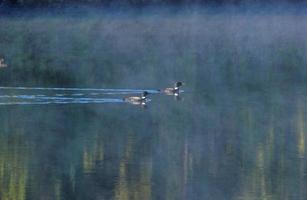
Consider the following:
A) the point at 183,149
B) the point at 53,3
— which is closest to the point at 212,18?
the point at 53,3

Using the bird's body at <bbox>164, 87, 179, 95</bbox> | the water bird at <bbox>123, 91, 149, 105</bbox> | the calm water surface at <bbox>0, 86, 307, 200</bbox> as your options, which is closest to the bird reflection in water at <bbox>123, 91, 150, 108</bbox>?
the water bird at <bbox>123, 91, 149, 105</bbox>

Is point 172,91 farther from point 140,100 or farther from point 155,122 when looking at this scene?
point 155,122

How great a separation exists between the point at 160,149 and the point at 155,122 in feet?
5.14

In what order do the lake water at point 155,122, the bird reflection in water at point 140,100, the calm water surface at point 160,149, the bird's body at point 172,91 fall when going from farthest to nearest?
the bird's body at point 172,91, the bird reflection in water at point 140,100, the lake water at point 155,122, the calm water surface at point 160,149

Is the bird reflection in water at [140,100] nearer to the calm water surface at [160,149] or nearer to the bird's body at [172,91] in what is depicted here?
the calm water surface at [160,149]

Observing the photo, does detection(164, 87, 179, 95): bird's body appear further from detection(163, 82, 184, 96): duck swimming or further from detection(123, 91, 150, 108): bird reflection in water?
detection(123, 91, 150, 108): bird reflection in water

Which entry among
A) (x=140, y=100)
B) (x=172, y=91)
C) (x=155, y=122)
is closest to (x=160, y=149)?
(x=155, y=122)

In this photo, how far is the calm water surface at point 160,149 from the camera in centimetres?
1218

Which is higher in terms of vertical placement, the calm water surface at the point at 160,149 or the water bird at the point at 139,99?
the water bird at the point at 139,99

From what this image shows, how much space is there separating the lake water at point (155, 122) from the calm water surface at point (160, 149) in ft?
0.05

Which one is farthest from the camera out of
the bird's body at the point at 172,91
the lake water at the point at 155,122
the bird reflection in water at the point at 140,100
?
the bird's body at the point at 172,91

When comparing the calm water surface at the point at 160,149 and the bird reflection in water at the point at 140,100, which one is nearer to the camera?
the calm water surface at the point at 160,149

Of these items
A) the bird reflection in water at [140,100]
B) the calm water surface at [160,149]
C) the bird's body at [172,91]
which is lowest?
the calm water surface at [160,149]

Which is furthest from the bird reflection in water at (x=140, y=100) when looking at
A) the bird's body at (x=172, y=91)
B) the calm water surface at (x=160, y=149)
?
the bird's body at (x=172, y=91)
